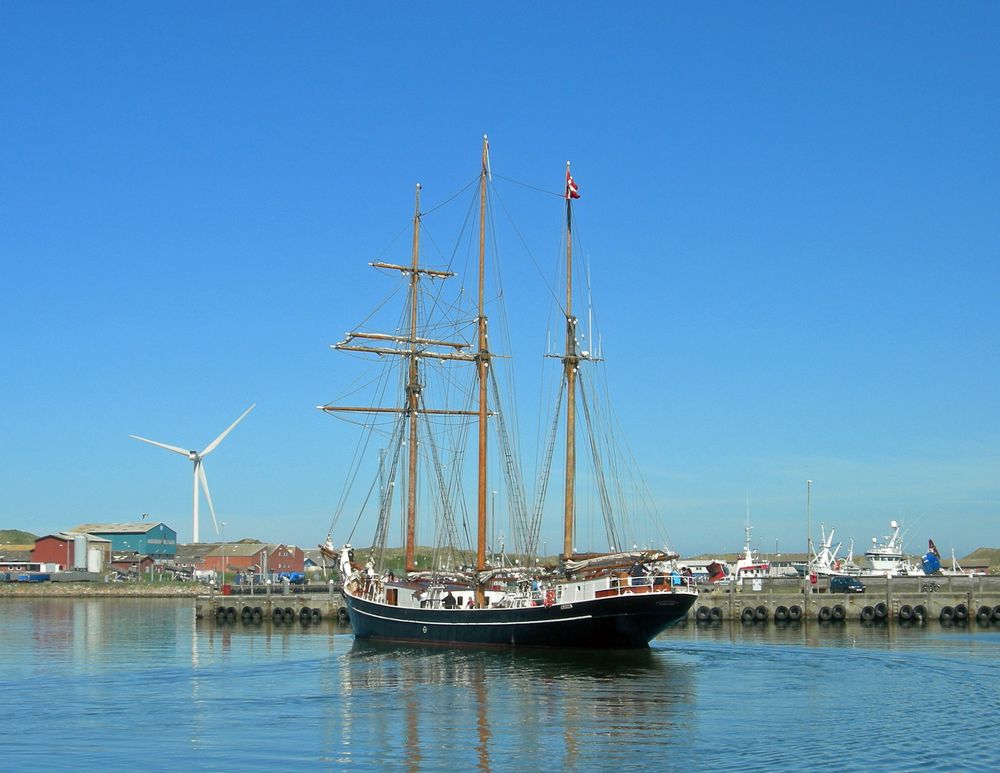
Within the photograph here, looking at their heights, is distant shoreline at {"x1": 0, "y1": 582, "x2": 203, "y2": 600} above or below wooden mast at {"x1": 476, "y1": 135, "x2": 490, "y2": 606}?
below

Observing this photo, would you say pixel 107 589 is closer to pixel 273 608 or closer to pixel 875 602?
pixel 273 608

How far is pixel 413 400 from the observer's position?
8338 centimetres

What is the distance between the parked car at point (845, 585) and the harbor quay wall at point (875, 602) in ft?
15.9

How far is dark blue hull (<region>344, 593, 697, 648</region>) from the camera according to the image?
58469 millimetres

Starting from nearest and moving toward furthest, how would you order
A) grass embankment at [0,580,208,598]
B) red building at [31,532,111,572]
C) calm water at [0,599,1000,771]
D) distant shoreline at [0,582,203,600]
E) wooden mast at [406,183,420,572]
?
1. calm water at [0,599,1000,771]
2. wooden mast at [406,183,420,572]
3. distant shoreline at [0,582,203,600]
4. grass embankment at [0,580,208,598]
5. red building at [31,532,111,572]

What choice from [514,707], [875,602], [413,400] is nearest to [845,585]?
[875,602]

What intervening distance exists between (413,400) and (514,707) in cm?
4296

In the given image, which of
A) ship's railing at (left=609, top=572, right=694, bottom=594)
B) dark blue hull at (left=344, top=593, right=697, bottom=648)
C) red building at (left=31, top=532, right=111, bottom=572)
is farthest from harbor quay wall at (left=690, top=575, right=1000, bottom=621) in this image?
red building at (left=31, top=532, right=111, bottom=572)

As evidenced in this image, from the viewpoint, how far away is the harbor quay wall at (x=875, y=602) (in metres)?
82.6

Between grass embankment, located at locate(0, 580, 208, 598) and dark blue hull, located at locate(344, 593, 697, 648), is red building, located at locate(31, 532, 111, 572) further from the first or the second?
dark blue hull, located at locate(344, 593, 697, 648)

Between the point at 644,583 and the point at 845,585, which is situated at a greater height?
the point at 644,583

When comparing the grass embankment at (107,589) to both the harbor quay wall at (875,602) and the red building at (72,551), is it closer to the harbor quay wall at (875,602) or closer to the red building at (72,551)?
the red building at (72,551)

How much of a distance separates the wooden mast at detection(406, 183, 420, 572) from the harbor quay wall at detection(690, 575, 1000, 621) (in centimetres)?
2225

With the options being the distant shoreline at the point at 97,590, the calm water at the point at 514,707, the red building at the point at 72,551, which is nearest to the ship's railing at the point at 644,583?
the calm water at the point at 514,707
